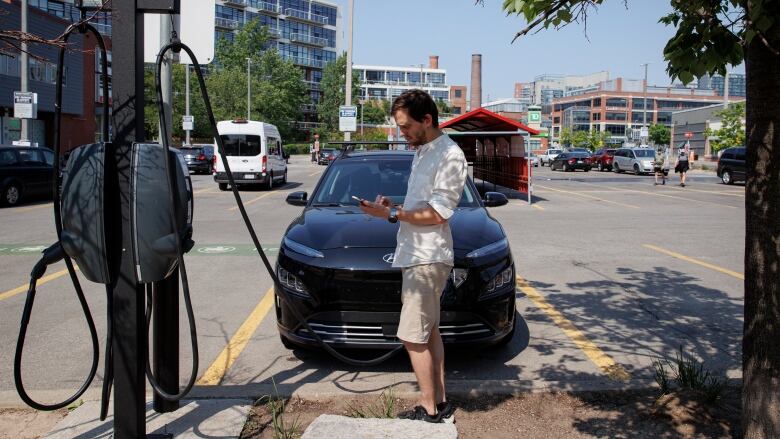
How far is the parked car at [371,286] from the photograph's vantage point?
14.7 ft

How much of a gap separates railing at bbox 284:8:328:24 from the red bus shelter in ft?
247

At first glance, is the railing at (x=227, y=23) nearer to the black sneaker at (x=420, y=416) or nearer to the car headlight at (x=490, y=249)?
the car headlight at (x=490, y=249)

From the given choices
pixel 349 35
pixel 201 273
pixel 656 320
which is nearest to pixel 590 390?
pixel 656 320

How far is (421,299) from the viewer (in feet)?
11.5

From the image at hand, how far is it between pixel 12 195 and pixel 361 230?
15.5m

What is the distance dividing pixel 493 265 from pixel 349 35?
26.3 m

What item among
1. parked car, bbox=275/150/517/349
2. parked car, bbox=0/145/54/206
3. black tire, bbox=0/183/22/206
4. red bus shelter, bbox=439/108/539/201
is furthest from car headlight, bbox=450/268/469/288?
black tire, bbox=0/183/22/206

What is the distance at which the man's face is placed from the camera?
3498 mm

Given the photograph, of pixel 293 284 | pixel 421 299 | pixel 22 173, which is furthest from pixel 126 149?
pixel 22 173

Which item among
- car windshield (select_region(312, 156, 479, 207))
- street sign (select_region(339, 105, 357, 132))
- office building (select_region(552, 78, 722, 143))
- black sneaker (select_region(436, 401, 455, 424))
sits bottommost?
black sneaker (select_region(436, 401, 455, 424))

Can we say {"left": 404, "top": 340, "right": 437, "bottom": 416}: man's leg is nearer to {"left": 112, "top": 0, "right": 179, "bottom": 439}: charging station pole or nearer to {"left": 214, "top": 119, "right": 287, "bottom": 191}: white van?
{"left": 112, "top": 0, "right": 179, "bottom": 439}: charging station pole

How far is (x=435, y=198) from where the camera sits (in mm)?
3406

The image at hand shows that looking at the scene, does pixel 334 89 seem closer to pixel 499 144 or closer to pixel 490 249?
pixel 499 144

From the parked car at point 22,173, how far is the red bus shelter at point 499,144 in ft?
37.4
